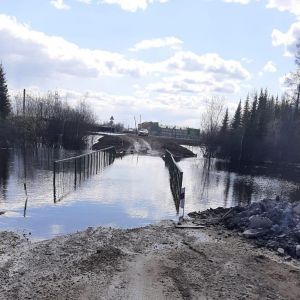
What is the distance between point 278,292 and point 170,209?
29.3 ft

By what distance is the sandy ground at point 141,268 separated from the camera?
23.6 ft

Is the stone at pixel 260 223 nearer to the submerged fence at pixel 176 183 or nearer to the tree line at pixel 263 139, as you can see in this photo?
the submerged fence at pixel 176 183

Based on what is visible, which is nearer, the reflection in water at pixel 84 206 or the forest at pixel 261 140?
the reflection in water at pixel 84 206

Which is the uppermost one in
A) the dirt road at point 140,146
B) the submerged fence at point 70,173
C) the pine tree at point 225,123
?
the pine tree at point 225,123

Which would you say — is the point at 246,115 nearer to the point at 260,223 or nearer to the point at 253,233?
the point at 260,223

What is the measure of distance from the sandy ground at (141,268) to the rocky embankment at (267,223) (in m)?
0.46

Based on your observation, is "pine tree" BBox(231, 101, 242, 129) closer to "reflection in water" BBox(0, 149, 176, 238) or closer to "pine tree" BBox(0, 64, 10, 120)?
"pine tree" BBox(0, 64, 10, 120)

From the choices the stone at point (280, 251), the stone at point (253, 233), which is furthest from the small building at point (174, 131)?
the stone at point (280, 251)

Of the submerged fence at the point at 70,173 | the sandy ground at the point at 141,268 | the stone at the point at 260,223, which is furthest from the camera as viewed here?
the submerged fence at the point at 70,173

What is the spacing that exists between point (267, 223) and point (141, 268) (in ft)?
16.4

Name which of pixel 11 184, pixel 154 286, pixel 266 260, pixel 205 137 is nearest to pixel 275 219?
pixel 266 260

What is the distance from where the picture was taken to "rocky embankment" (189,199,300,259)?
11016mm

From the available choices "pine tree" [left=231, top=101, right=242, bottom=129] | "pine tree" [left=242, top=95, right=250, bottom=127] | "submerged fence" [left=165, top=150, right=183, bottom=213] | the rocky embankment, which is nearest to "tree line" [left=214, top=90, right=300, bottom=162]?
"pine tree" [left=242, top=95, right=250, bottom=127]

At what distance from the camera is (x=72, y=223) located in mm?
12984
